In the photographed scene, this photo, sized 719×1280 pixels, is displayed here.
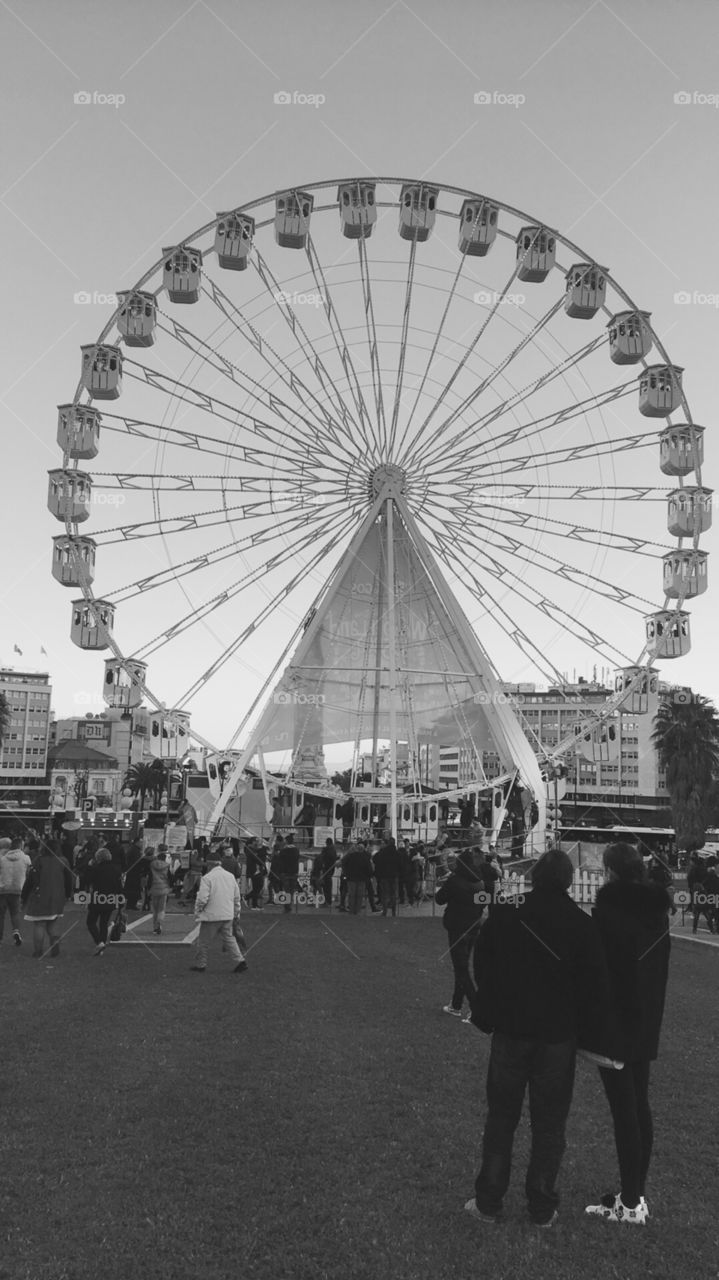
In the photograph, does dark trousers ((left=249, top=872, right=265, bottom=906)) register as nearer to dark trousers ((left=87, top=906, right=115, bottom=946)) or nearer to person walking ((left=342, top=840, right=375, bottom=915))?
person walking ((left=342, top=840, right=375, bottom=915))

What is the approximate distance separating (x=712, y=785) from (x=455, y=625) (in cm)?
3465

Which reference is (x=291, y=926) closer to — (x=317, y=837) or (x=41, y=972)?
(x=41, y=972)

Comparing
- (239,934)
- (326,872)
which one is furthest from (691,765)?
(239,934)

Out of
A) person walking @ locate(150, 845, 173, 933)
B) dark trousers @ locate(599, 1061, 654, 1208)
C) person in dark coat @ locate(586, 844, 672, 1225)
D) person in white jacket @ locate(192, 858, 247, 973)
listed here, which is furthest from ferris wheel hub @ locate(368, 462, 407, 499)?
dark trousers @ locate(599, 1061, 654, 1208)

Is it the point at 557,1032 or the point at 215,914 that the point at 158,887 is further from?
the point at 557,1032

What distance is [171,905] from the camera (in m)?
26.4

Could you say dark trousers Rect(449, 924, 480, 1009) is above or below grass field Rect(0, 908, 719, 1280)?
above

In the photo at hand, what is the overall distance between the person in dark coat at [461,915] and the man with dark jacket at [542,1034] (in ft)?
18.6

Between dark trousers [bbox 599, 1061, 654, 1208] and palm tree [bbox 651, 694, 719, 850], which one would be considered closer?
dark trousers [bbox 599, 1061, 654, 1208]

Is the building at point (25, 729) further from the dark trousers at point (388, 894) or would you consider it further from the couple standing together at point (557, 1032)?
the couple standing together at point (557, 1032)

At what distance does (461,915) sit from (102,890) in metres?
6.77

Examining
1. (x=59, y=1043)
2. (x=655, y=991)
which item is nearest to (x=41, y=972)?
(x=59, y=1043)

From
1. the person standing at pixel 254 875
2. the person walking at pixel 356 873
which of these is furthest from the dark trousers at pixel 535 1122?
the person standing at pixel 254 875

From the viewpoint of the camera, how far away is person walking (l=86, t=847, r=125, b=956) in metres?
15.8
